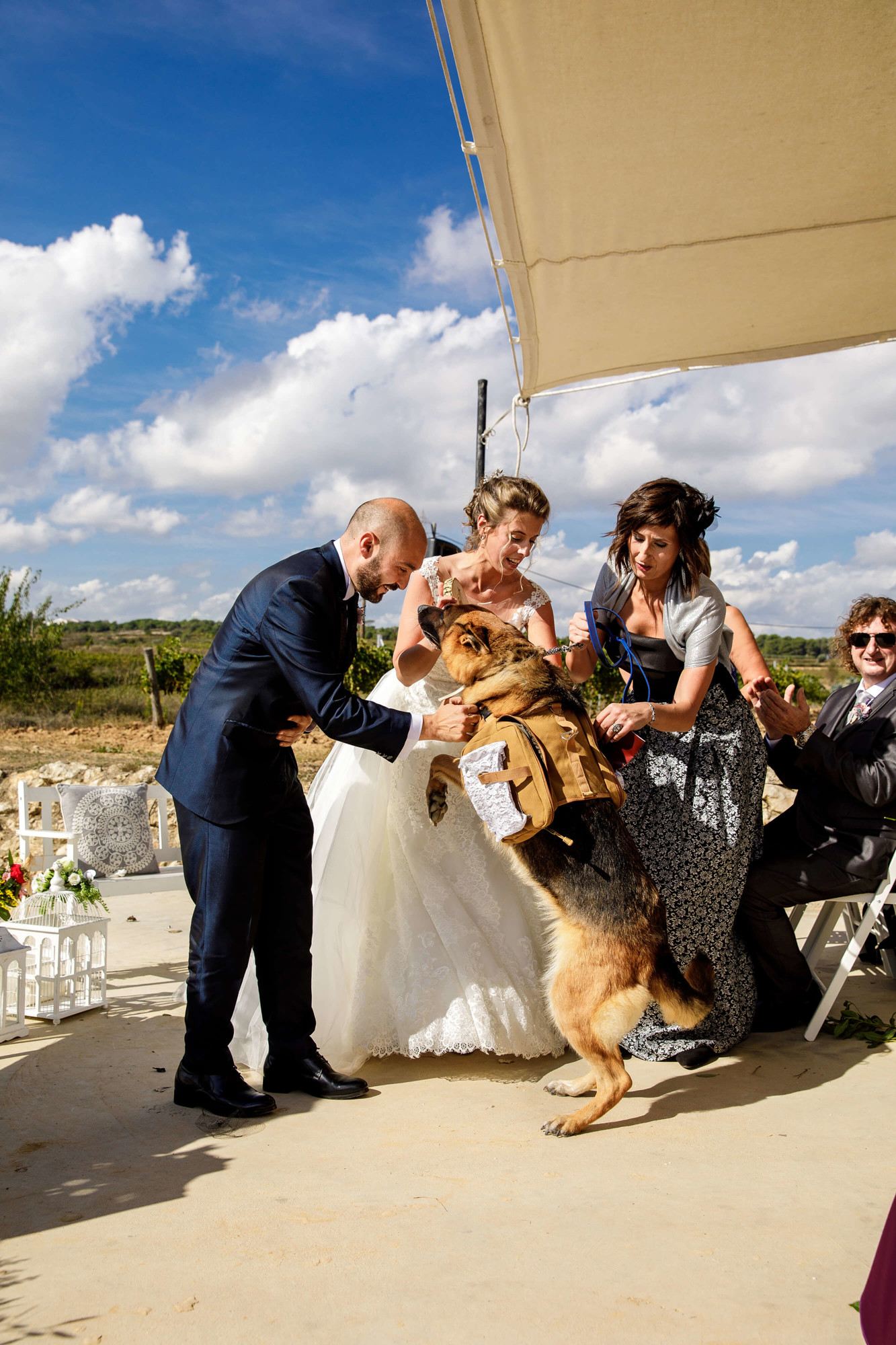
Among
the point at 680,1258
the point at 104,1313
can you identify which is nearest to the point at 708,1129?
the point at 680,1258

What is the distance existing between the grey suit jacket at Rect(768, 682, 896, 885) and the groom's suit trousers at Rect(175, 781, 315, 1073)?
2322 millimetres

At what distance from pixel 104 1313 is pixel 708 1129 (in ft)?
6.63

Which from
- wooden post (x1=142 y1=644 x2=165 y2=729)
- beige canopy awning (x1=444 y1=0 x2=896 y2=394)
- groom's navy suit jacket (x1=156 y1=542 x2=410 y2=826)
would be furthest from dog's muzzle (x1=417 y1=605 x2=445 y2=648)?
wooden post (x1=142 y1=644 x2=165 y2=729)

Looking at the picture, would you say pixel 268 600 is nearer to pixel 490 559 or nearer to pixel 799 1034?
pixel 490 559

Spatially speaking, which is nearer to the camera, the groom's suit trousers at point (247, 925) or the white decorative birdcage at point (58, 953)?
the groom's suit trousers at point (247, 925)

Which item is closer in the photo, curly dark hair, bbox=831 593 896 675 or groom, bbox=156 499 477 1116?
groom, bbox=156 499 477 1116

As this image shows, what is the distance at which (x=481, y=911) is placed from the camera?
141 inches

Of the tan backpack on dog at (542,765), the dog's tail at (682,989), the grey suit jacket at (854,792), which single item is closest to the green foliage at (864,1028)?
the grey suit jacket at (854,792)

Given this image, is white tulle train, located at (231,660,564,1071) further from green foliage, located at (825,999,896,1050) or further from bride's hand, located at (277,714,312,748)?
green foliage, located at (825,999,896,1050)

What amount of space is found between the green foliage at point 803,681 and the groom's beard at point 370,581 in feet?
41.9

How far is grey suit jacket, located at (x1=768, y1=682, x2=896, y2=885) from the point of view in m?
3.77

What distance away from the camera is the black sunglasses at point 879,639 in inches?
163

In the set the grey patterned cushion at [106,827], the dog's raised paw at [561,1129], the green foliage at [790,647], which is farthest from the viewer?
the green foliage at [790,647]

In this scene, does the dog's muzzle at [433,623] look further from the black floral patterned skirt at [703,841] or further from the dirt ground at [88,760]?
the dirt ground at [88,760]
